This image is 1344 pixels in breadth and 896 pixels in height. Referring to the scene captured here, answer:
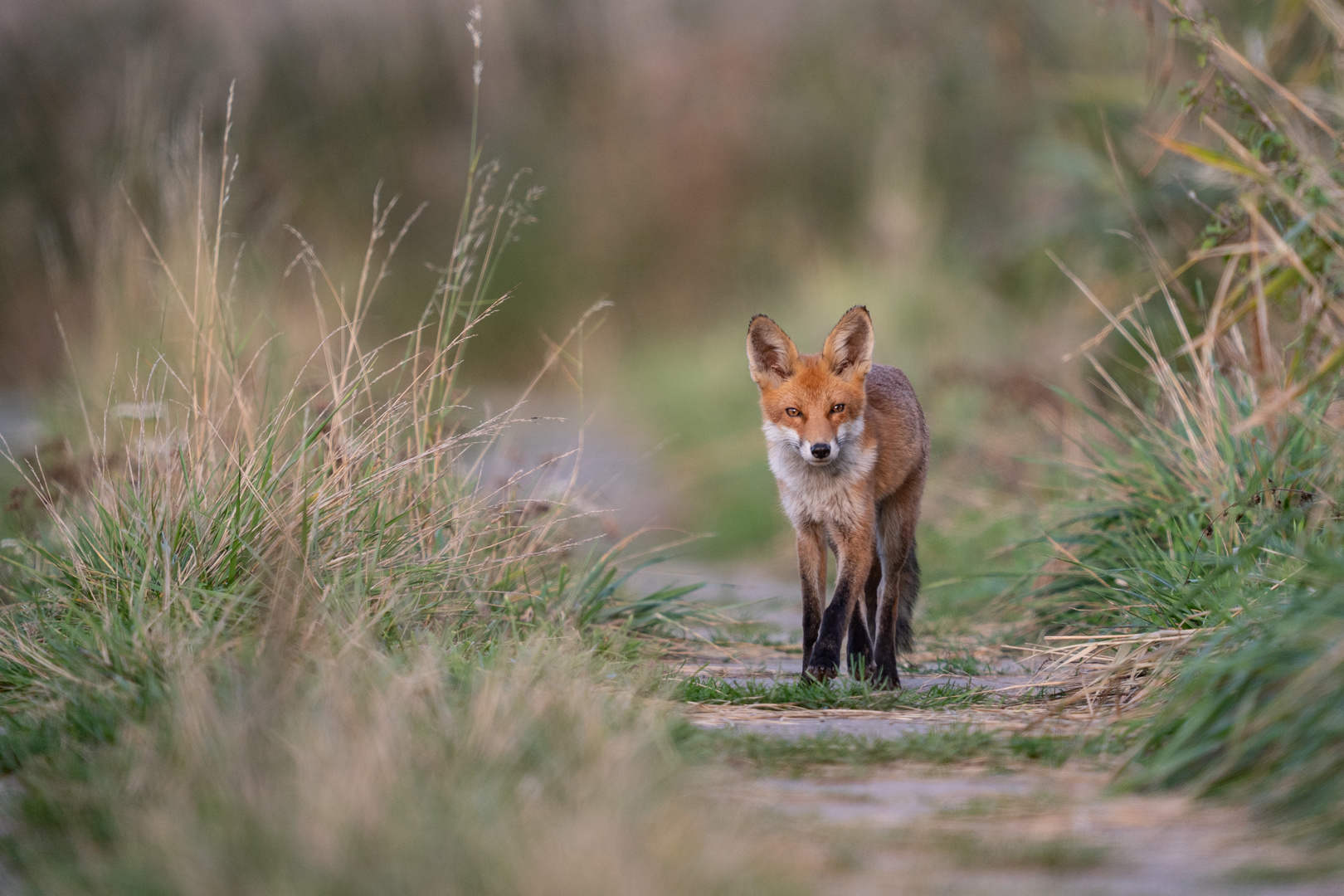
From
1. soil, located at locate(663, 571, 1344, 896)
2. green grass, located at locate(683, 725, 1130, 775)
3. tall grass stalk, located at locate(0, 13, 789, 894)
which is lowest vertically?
green grass, located at locate(683, 725, 1130, 775)

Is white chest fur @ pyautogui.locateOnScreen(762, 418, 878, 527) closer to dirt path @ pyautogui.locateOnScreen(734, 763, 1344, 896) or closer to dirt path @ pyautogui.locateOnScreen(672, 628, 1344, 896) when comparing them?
dirt path @ pyautogui.locateOnScreen(672, 628, 1344, 896)

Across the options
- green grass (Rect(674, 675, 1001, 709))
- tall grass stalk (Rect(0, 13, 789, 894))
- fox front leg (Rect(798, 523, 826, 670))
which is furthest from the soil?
fox front leg (Rect(798, 523, 826, 670))

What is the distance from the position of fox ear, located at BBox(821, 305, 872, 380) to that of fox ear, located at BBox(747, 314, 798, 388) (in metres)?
0.15

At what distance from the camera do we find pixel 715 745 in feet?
10.9

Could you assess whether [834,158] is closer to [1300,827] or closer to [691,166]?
[691,166]

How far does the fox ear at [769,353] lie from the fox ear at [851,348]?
0.15 metres

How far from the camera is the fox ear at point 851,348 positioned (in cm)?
503

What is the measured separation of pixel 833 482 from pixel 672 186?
649 inches

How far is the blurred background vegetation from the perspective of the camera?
9031 millimetres

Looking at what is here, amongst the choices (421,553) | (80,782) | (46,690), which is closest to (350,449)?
(421,553)

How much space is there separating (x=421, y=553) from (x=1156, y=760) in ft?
8.63

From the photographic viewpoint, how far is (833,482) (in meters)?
4.82

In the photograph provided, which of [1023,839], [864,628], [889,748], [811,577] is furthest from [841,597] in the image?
[1023,839]

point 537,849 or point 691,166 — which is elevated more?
point 691,166
